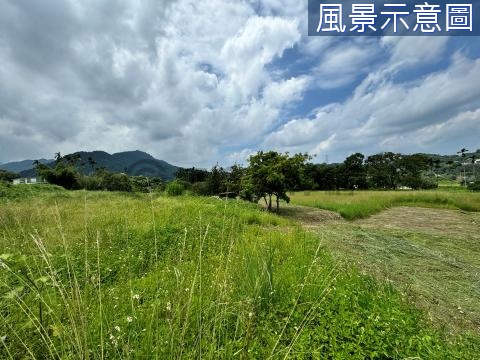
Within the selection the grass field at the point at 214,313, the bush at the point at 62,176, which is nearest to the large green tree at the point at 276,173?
the grass field at the point at 214,313

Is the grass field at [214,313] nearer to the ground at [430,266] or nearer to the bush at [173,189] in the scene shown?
the ground at [430,266]

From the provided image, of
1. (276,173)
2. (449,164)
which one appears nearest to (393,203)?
(276,173)

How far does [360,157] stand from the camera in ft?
186

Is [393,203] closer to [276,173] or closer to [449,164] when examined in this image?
[276,173]

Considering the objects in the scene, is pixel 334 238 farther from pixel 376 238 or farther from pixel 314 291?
pixel 314 291

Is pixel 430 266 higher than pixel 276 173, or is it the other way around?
pixel 276 173

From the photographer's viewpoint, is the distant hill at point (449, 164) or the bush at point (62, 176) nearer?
the bush at point (62, 176)

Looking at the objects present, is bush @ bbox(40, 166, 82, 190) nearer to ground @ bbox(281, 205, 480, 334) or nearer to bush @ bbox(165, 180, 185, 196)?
bush @ bbox(165, 180, 185, 196)

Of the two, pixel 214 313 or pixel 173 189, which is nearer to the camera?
pixel 214 313

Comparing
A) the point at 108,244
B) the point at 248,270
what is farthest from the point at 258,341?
the point at 108,244

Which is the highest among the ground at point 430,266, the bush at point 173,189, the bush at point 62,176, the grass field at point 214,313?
the bush at point 62,176

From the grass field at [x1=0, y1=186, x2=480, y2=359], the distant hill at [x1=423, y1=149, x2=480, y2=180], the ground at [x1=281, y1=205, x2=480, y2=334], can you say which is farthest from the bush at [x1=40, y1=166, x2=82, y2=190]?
the distant hill at [x1=423, y1=149, x2=480, y2=180]

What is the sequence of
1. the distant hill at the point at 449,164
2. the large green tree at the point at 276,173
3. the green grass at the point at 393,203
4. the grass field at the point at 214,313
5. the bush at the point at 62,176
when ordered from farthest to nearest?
1. the distant hill at the point at 449,164
2. the bush at the point at 62,176
3. the green grass at the point at 393,203
4. the large green tree at the point at 276,173
5. the grass field at the point at 214,313

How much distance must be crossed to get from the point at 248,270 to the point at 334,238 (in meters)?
4.65
